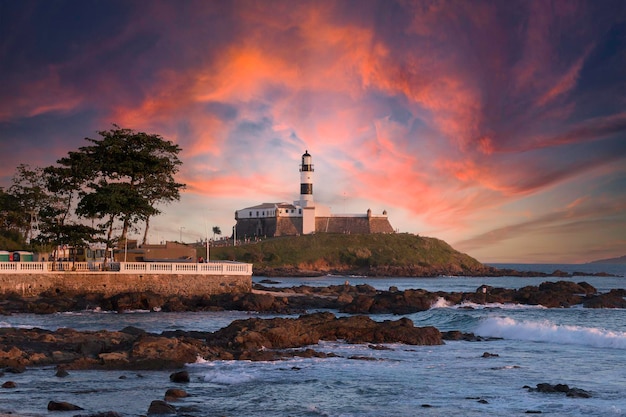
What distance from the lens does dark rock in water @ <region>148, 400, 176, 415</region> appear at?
1719cm

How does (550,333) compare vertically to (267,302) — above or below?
below

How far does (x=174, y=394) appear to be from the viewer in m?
19.0

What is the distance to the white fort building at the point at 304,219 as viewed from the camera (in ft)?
478

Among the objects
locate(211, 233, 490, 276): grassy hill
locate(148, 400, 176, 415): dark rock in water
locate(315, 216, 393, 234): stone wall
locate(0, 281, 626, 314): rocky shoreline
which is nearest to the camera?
locate(148, 400, 176, 415): dark rock in water

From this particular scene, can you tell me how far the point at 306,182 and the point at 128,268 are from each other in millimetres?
95949

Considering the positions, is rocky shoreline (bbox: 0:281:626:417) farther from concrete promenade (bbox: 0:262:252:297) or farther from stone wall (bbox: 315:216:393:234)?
stone wall (bbox: 315:216:393:234)

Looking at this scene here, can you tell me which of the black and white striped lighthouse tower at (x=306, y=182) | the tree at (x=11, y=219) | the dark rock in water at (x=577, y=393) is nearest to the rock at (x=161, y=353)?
the dark rock in water at (x=577, y=393)

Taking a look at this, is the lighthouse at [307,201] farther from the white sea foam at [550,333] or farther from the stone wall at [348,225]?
the white sea foam at [550,333]

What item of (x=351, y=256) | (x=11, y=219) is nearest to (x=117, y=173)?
(x=11, y=219)

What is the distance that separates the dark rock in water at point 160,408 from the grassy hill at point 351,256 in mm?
106237

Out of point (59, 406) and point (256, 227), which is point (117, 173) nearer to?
point (59, 406)

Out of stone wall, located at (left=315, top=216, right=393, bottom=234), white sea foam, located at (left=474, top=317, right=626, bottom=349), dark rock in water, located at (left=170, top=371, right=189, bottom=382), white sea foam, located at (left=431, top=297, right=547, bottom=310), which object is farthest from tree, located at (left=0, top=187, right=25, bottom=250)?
stone wall, located at (left=315, top=216, right=393, bottom=234)

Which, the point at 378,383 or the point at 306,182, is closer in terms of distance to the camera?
the point at 378,383

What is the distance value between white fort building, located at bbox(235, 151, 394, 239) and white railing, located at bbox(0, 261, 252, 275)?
289 feet
